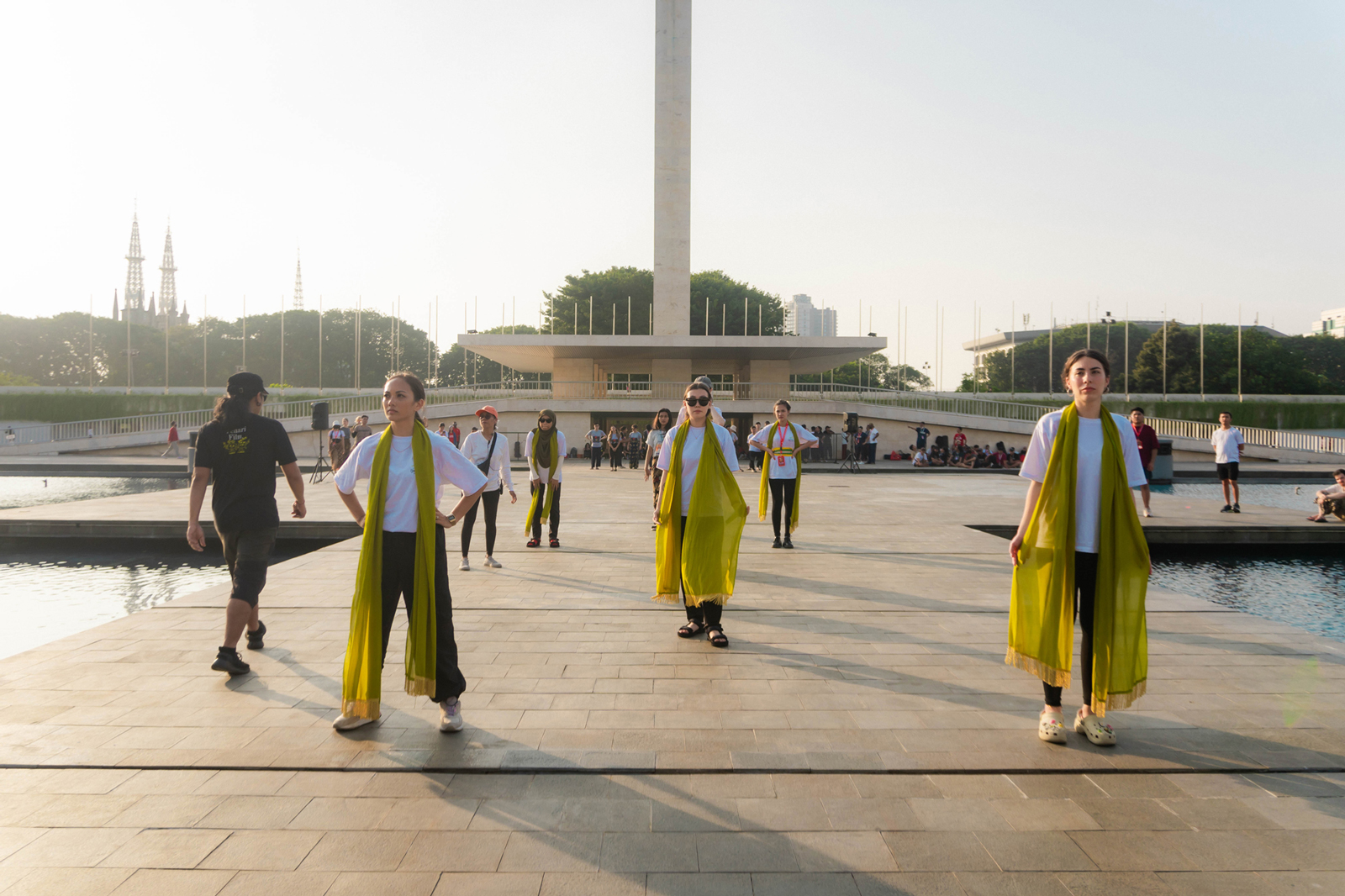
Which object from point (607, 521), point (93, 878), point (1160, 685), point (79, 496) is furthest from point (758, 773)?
point (79, 496)

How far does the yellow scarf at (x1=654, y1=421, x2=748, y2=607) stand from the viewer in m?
5.30

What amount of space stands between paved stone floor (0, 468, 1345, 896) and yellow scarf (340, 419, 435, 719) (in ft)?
0.77

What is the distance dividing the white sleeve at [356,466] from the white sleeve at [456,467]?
304 mm

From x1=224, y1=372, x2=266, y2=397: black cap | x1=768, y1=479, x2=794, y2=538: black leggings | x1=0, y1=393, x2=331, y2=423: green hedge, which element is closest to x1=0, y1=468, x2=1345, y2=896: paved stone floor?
x1=224, y1=372, x2=266, y2=397: black cap

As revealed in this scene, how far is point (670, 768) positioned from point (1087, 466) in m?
2.36

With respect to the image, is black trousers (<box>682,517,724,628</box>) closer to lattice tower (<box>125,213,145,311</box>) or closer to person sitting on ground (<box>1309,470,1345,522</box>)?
person sitting on ground (<box>1309,470,1345,522</box>)

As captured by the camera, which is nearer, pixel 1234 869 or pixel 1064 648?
pixel 1234 869

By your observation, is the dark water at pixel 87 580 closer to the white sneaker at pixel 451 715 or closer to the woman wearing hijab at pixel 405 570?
the woman wearing hijab at pixel 405 570

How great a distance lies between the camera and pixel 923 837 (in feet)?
9.18

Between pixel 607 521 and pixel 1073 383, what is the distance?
8627mm

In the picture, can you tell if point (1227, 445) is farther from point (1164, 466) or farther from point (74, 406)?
point (74, 406)

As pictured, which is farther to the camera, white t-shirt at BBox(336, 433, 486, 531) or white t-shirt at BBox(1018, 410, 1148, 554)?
white t-shirt at BBox(336, 433, 486, 531)

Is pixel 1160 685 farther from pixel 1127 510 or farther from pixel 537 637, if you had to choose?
pixel 537 637

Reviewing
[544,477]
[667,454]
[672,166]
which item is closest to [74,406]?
[672,166]
